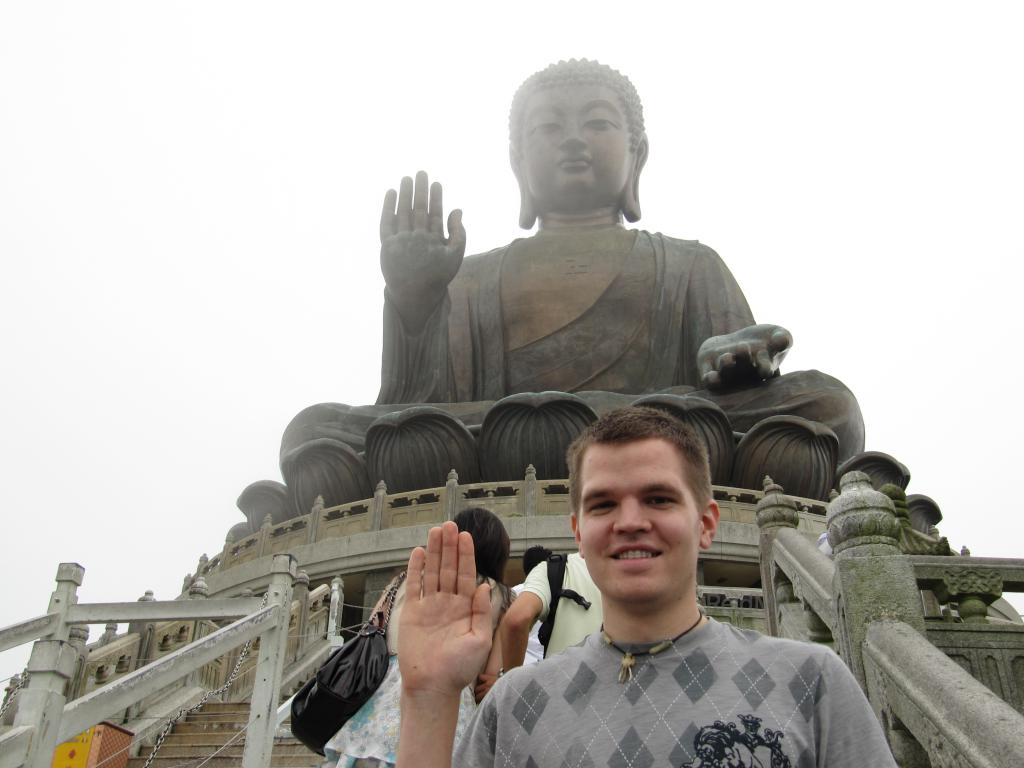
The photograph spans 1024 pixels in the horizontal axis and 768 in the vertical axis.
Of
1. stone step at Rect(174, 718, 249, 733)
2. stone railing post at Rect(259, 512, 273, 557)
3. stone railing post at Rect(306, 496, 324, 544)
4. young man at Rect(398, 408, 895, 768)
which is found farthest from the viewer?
stone railing post at Rect(259, 512, 273, 557)

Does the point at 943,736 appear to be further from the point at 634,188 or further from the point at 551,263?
the point at 634,188

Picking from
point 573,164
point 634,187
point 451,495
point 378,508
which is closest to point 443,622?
point 451,495

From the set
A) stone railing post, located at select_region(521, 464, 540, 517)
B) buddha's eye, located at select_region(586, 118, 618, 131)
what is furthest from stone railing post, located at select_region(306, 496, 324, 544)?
buddha's eye, located at select_region(586, 118, 618, 131)

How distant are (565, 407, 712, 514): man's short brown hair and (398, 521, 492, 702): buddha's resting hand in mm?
190

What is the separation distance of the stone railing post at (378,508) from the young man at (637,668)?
784 centimetres

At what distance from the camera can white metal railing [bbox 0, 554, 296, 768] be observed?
7.28ft

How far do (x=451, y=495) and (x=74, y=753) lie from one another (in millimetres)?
4946

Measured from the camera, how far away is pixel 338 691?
200 centimetres

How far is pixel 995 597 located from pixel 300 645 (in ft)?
16.5

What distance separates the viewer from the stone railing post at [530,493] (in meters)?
8.60

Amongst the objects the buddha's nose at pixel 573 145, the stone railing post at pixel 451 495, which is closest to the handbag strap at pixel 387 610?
the stone railing post at pixel 451 495

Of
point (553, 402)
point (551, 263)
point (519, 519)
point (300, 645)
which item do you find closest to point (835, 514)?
point (300, 645)

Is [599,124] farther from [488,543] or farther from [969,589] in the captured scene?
[488,543]

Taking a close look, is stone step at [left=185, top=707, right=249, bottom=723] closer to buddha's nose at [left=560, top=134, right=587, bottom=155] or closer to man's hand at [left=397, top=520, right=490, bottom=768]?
man's hand at [left=397, top=520, right=490, bottom=768]
